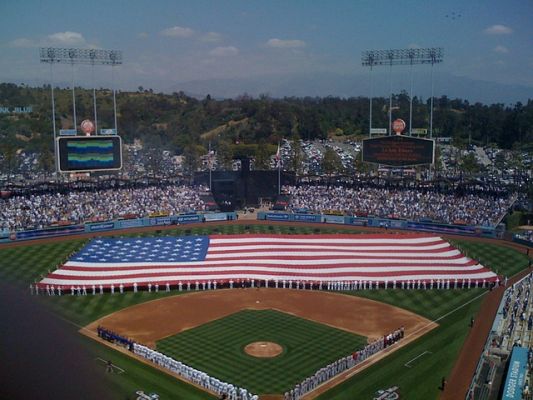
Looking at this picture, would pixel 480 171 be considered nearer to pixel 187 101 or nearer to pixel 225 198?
pixel 225 198

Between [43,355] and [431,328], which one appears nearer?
[43,355]

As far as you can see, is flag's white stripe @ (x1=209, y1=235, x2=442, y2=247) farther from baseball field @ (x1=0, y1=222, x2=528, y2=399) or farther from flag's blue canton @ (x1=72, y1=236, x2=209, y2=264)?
baseball field @ (x1=0, y1=222, x2=528, y2=399)

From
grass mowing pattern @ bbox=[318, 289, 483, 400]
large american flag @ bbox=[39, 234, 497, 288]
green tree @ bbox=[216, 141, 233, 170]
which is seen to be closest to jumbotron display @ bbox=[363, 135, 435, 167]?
large american flag @ bbox=[39, 234, 497, 288]

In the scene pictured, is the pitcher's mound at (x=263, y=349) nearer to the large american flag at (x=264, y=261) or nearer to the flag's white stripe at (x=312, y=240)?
the large american flag at (x=264, y=261)

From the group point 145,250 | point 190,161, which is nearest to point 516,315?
point 145,250

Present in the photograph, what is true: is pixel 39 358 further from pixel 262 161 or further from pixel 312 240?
pixel 262 161

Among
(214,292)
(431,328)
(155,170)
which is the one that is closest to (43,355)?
(431,328)
